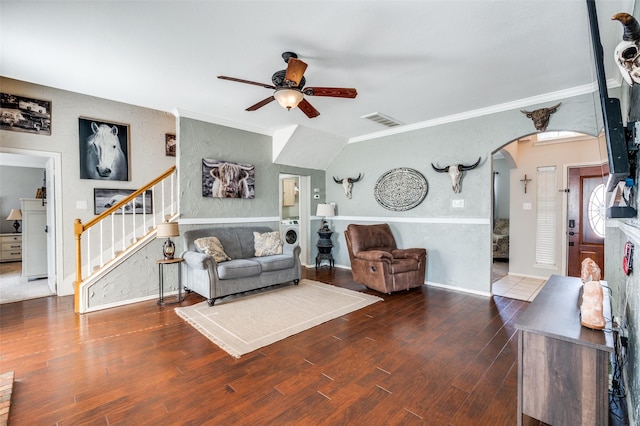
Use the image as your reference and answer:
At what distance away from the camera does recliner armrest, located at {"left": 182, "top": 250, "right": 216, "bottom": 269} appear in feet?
12.2

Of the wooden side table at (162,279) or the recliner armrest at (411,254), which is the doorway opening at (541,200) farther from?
the wooden side table at (162,279)

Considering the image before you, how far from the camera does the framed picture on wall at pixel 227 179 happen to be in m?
4.68

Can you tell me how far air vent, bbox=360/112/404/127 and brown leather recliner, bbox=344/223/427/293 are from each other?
1.81 metres

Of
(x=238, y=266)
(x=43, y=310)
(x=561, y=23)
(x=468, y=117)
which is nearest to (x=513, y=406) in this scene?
(x=561, y=23)

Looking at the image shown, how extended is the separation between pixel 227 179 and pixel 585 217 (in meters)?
6.08

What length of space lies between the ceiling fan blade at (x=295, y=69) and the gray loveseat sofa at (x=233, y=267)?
245 centimetres

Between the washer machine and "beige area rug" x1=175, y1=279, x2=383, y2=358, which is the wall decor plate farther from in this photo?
the washer machine

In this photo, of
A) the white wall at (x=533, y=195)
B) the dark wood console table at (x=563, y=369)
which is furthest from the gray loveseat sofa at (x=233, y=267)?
the white wall at (x=533, y=195)

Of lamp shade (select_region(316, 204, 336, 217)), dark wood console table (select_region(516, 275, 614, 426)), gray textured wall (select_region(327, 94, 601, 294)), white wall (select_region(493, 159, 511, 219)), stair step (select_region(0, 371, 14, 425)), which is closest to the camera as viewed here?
dark wood console table (select_region(516, 275, 614, 426))

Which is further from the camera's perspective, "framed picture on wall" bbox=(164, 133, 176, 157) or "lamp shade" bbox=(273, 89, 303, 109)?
"framed picture on wall" bbox=(164, 133, 176, 157)

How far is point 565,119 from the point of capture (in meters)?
3.71

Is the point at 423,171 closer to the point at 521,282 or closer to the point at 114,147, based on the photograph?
the point at 521,282

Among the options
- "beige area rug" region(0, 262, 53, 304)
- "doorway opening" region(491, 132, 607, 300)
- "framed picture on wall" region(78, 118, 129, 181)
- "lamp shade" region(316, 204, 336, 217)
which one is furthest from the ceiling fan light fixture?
"beige area rug" region(0, 262, 53, 304)

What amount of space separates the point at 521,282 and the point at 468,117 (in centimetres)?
304
